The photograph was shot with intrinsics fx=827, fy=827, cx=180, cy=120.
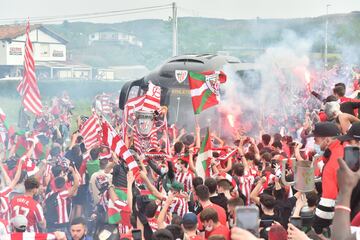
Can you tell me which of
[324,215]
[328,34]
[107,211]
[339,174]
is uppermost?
[328,34]

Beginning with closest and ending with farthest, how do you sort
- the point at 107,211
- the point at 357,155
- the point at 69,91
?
the point at 357,155, the point at 107,211, the point at 69,91

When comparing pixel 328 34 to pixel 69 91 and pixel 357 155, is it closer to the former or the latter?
pixel 69 91

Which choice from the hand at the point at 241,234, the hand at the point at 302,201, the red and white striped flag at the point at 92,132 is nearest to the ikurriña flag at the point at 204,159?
the red and white striped flag at the point at 92,132

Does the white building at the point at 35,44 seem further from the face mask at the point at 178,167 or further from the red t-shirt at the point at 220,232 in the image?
the red t-shirt at the point at 220,232

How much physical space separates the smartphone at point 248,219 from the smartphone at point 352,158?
1.99 feet

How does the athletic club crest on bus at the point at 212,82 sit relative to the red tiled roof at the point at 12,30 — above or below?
below

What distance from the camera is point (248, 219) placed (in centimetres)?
362

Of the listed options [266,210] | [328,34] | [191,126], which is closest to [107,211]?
[266,210]

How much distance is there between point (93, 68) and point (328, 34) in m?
26.1

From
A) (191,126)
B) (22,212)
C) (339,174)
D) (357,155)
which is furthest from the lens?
(191,126)

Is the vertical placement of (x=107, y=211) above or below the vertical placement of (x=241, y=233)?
below

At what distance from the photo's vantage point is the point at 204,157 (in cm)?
1000

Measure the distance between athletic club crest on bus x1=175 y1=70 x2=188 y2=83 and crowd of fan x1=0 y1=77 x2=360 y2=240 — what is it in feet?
21.2

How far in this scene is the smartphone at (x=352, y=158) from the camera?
13.1 ft
